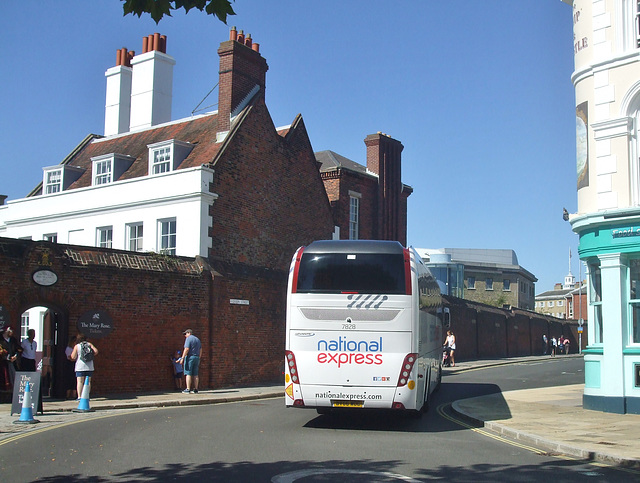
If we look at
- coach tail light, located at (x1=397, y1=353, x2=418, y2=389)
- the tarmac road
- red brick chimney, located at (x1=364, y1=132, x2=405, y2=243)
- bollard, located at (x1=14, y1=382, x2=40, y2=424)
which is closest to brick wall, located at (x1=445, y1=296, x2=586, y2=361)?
red brick chimney, located at (x1=364, y1=132, x2=405, y2=243)

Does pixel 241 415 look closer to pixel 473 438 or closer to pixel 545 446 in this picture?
pixel 473 438

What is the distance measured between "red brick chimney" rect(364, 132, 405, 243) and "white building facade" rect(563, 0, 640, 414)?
1973 cm

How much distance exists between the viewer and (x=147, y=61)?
32.9 meters

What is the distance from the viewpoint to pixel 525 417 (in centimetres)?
1561

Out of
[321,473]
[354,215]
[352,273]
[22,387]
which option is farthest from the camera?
[354,215]

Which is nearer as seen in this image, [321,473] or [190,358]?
[321,473]

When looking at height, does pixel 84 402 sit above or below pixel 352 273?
below

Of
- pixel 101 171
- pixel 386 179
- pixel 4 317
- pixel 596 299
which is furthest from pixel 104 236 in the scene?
pixel 596 299

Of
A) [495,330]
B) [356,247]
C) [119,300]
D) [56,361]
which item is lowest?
[56,361]

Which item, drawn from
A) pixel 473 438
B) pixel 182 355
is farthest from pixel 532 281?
pixel 473 438

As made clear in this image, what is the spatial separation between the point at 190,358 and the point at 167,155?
9.38 m

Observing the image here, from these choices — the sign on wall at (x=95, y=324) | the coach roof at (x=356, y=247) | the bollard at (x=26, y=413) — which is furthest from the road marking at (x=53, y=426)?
the coach roof at (x=356, y=247)

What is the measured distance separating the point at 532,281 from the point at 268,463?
89.8 metres

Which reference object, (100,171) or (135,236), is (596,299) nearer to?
(135,236)
